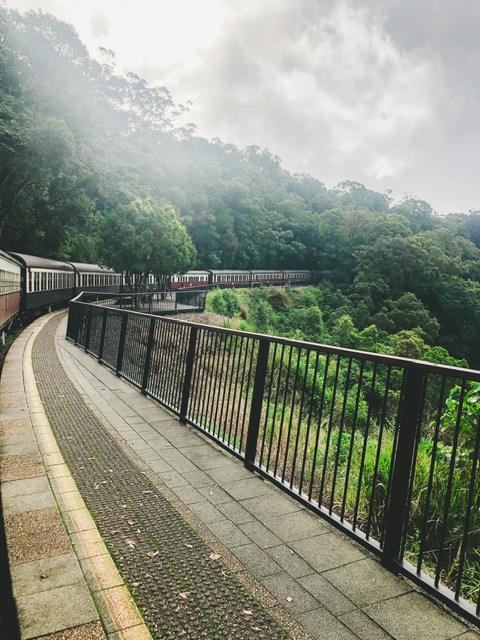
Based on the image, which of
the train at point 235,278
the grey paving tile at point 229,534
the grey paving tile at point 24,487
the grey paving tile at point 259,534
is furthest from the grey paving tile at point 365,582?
the train at point 235,278

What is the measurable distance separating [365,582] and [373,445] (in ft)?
11.0

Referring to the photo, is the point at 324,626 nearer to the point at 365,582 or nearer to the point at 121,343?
the point at 365,582

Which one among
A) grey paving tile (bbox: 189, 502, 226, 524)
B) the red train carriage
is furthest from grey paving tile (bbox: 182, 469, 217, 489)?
the red train carriage

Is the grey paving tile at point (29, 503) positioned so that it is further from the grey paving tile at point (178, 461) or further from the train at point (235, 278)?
the train at point (235, 278)

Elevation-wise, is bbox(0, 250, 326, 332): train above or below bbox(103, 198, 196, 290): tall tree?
below

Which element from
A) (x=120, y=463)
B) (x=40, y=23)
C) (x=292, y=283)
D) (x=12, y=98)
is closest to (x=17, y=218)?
(x=12, y=98)

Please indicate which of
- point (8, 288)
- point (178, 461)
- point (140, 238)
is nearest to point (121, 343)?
point (178, 461)

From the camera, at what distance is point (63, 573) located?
8.12 feet

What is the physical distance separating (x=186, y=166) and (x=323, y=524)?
7408 centimetres

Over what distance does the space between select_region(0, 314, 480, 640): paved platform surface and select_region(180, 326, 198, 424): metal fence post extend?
2.53 feet

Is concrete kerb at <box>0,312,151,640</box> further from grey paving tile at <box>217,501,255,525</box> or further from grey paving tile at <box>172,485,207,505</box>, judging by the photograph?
grey paving tile at <box>217,501,255,525</box>

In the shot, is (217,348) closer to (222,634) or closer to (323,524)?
(323,524)

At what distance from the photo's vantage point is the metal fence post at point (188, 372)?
5.42 meters

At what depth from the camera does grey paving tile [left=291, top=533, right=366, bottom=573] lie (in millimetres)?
2705
